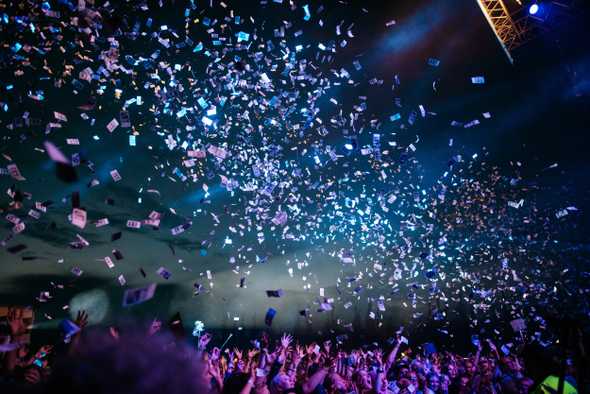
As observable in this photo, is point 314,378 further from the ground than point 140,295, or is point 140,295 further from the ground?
point 140,295

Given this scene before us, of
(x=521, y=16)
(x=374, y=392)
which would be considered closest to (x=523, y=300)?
(x=521, y=16)

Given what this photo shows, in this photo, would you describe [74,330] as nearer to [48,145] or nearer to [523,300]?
[48,145]

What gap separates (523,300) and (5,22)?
36697 millimetres

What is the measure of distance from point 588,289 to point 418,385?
2647 cm

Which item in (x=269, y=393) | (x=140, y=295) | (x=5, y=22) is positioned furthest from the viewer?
(x=5, y=22)

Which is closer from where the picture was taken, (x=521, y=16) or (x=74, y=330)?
(x=74, y=330)

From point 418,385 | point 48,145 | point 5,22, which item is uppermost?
point 5,22

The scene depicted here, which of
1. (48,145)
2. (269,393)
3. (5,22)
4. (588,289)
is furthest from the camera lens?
(588,289)

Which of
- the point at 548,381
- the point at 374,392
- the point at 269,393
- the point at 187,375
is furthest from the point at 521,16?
the point at 187,375

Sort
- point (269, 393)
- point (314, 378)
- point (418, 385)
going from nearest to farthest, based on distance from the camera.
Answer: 1. point (269, 393)
2. point (314, 378)
3. point (418, 385)

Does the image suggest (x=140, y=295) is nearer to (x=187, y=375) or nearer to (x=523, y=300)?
(x=187, y=375)

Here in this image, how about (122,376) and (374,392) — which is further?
(374,392)

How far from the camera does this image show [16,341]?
3764 mm

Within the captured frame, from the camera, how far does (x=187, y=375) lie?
1124 mm
